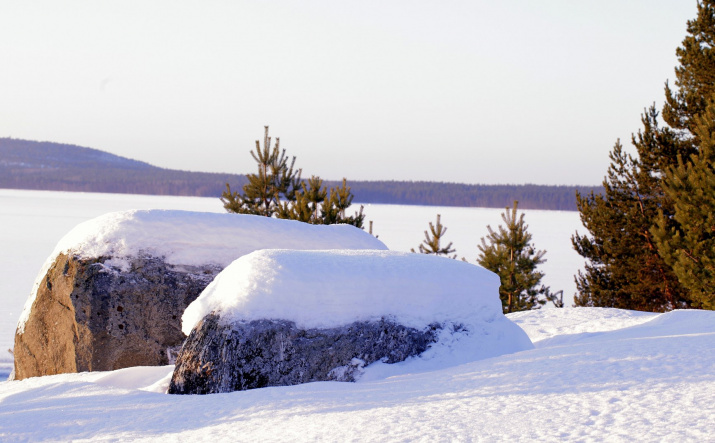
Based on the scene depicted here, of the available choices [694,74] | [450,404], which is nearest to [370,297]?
[450,404]

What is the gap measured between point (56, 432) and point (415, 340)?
324 centimetres

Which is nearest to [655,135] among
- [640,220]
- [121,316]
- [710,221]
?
[640,220]

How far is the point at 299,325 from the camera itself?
20.0 ft

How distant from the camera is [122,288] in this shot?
8562 millimetres

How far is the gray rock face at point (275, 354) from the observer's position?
5957 mm

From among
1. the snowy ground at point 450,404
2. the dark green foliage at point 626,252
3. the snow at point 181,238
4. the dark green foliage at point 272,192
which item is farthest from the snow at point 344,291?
the dark green foliage at point 626,252

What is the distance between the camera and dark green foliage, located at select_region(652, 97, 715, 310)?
54.4 feet

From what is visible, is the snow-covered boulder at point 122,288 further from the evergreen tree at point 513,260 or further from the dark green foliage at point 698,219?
the evergreen tree at point 513,260

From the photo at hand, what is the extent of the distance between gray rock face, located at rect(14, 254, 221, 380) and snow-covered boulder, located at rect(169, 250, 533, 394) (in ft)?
6.87

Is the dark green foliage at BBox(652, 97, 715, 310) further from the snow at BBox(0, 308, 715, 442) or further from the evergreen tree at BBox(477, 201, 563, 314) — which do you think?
the snow at BBox(0, 308, 715, 442)

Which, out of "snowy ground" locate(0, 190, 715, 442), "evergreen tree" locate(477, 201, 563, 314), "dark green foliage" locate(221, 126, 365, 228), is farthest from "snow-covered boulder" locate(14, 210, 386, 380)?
"evergreen tree" locate(477, 201, 563, 314)

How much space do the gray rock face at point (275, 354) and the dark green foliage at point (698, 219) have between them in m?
13.2

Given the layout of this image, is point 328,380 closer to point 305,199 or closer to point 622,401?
point 622,401

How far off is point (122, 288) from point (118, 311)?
307 millimetres
